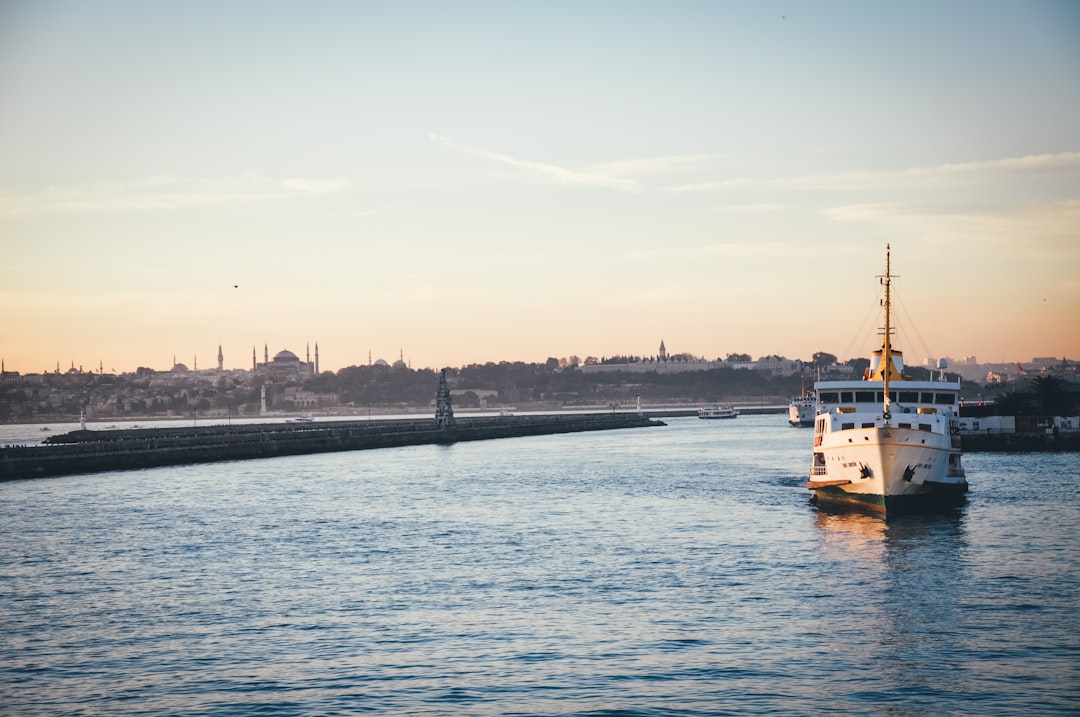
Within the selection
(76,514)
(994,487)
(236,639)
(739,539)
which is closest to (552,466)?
(994,487)

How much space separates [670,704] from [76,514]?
1574 inches

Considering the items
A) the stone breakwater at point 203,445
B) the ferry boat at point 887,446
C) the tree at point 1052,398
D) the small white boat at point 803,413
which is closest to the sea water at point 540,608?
the ferry boat at point 887,446

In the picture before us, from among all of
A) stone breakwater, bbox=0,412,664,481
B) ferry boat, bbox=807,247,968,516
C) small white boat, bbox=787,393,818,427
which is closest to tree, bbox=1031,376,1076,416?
small white boat, bbox=787,393,818,427

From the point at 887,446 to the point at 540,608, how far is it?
842 inches

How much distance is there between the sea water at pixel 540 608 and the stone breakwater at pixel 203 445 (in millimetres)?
24298

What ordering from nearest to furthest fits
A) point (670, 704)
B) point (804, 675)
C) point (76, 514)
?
1. point (670, 704)
2. point (804, 675)
3. point (76, 514)

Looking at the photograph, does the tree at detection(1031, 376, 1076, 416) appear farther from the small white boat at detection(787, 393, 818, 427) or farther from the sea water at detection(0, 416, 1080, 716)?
the sea water at detection(0, 416, 1080, 716)

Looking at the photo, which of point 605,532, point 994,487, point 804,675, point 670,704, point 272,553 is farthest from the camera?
point 994,487

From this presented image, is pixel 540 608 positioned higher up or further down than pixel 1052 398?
further down

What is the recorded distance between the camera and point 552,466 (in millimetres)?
88750

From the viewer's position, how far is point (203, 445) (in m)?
98.8

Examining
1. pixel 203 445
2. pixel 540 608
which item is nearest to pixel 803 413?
pixel 203 445

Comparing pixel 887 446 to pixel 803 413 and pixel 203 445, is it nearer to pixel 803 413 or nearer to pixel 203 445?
pixel 203 445

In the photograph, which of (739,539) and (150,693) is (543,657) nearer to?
(150,693)
